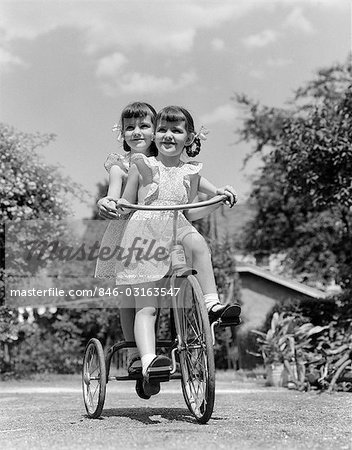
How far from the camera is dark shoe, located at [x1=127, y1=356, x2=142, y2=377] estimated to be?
4215mm

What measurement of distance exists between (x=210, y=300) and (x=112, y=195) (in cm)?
91

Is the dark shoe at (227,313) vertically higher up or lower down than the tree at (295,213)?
lower down

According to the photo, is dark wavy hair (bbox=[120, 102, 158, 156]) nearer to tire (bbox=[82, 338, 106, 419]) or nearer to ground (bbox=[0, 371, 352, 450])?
tire (bbox=[82, 338, 106, 419])

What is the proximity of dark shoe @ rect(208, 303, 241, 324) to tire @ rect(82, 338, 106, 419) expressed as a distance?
0.84 meters

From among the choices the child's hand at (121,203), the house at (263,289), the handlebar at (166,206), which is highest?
the house at (263,289)

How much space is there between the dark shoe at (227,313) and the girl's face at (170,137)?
1.02 metres

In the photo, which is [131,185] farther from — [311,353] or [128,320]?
[311,353]

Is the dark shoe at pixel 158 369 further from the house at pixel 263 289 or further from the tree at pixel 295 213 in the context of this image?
the house at pixel 263 289

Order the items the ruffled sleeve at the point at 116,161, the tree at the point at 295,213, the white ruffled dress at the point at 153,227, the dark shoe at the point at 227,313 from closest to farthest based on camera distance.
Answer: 1. the dark shoe at the point at 227,313
2. the white ruffled dress at the point at 153,227
3. the ruffled sleeve at the point at 116,161
4. the tree at the point at 295,213

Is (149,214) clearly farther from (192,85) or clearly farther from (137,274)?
(192,85)

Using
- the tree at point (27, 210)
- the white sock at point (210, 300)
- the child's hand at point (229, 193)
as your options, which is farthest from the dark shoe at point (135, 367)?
the tree at point (27, 210)

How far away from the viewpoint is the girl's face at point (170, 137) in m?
4.30

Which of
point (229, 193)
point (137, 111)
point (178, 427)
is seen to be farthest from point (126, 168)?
Result: point (178, 427)

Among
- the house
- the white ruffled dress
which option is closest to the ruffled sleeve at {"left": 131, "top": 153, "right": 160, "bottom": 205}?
the white ruffled dress
